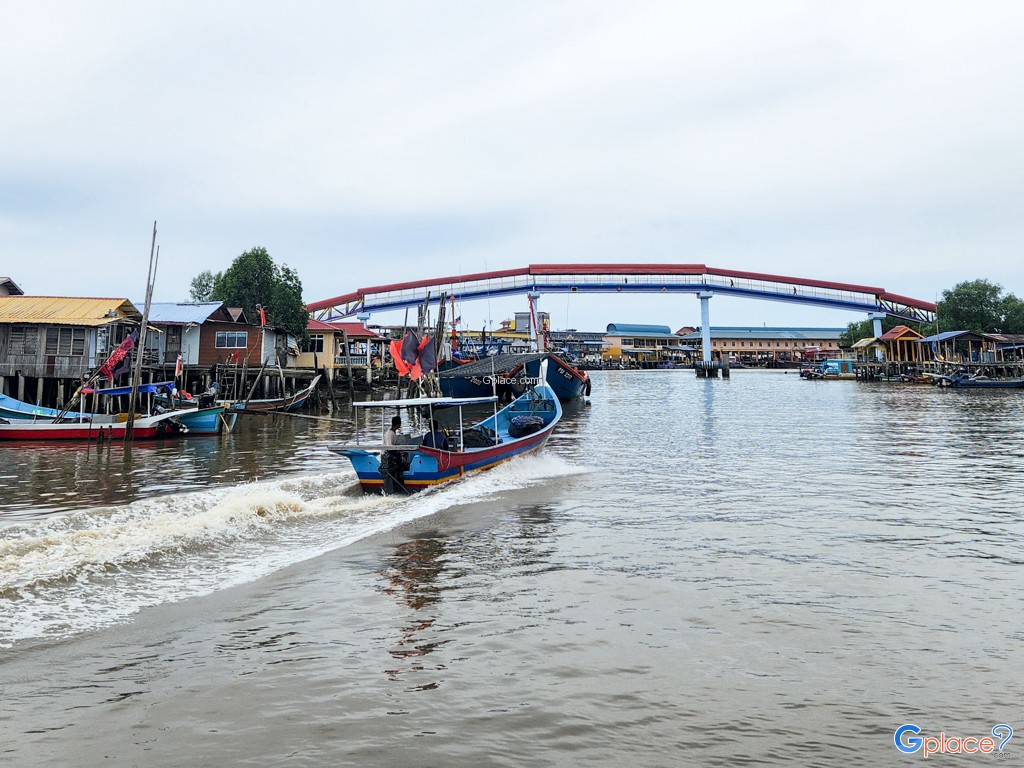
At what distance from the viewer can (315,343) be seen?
1874 inches

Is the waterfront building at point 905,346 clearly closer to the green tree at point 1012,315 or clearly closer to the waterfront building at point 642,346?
the green tree at point 1012,315

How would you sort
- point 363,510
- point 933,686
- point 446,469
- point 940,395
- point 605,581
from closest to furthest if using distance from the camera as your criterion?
point 933,686, point 605,581, point 363,510, point 446,469, point 940,395

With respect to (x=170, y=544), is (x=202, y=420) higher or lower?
higher

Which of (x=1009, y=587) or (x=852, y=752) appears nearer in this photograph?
(x=852, y=752)

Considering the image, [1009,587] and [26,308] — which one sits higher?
[26,308]

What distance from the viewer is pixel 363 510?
1207cm

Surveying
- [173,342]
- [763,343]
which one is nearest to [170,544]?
[173,342]

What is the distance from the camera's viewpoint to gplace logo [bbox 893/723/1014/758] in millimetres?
4594

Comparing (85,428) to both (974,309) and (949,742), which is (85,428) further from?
(974,309)

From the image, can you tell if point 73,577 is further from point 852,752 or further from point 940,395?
point 940,395

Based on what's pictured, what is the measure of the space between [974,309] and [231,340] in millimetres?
72404

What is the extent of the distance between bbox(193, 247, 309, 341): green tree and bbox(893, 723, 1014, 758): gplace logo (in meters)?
43.2

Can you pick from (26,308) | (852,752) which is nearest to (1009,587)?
(852,752)

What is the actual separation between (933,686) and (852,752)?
140 cm
